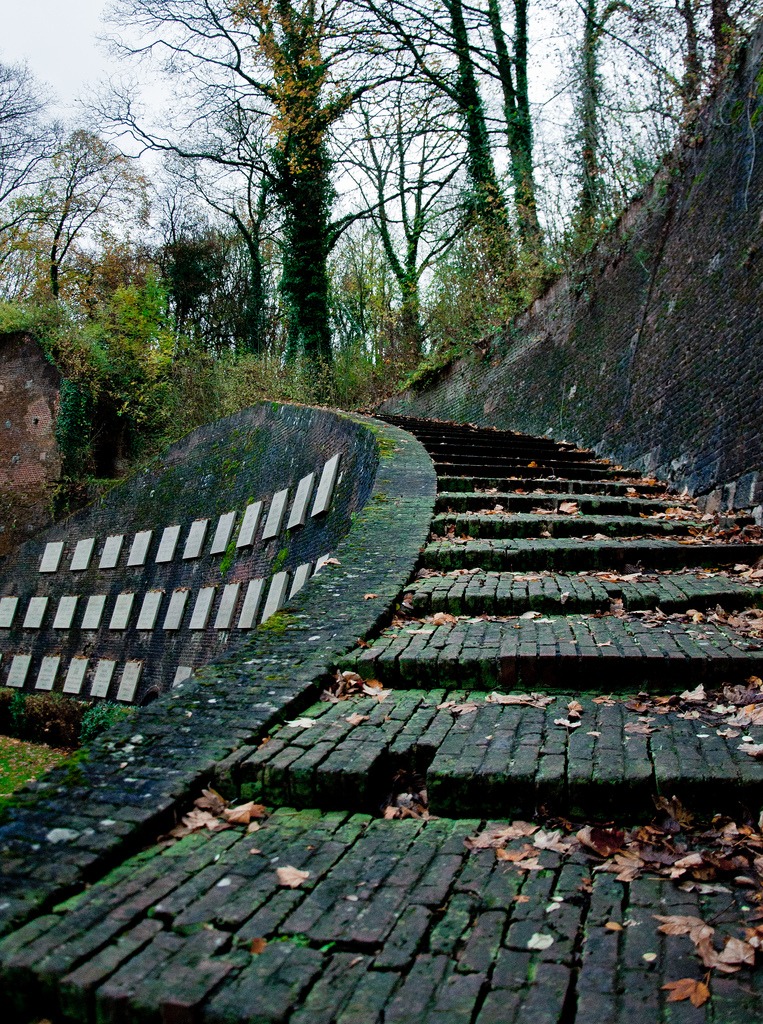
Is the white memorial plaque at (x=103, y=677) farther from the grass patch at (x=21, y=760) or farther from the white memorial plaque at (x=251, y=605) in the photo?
the white memorial plaque at (x=251, y=605)

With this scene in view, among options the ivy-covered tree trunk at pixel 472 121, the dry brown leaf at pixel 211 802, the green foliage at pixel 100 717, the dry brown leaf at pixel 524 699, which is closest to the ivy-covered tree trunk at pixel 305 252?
the ivy-covered tree trunk at pixel 472 121

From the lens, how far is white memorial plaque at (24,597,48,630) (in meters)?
16.2

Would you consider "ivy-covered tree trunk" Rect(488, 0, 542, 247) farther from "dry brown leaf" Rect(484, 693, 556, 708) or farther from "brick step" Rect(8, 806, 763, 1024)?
"brick step" Rect(8, 806, 763, 1024)

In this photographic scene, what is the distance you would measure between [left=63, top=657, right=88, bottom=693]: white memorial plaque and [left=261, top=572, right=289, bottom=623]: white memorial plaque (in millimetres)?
6682

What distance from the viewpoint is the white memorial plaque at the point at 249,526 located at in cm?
1074

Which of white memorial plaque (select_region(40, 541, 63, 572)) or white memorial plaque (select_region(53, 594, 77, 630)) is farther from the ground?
white memorial plaque (select_region(40, 541, 63, 572))

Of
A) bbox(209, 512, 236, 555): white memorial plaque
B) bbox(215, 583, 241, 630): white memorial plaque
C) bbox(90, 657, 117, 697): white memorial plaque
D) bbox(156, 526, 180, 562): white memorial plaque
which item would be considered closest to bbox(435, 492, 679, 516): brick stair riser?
bbox(215, 583, 241, 630): white memorial plaque

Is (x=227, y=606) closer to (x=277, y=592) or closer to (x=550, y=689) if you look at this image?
(x=277, y=592)

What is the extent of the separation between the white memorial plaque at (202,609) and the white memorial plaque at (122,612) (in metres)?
2.48

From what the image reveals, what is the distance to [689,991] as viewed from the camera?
1525 millimetres

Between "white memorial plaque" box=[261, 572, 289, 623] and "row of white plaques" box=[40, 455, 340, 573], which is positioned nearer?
"row of white plaques" box=[40, 455, 340, 573]

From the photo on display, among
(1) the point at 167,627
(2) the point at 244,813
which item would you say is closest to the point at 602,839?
(2) the point at 244,813

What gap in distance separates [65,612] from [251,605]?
284 inches

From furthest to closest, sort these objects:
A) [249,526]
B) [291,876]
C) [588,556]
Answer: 1. [249,526]
2. [588,556]
3. [291,876]
